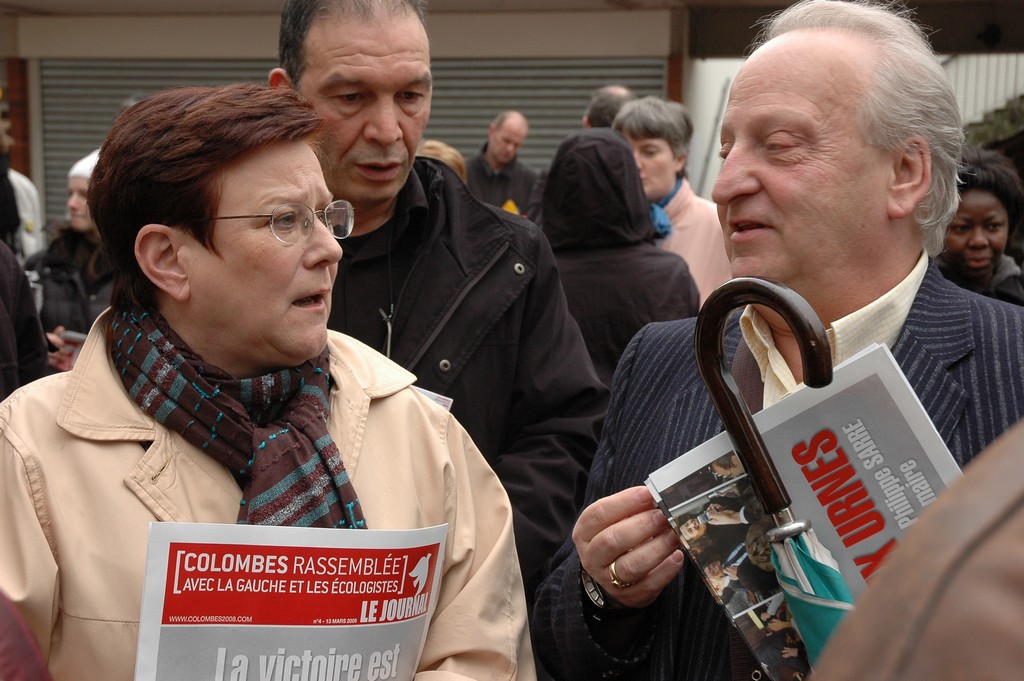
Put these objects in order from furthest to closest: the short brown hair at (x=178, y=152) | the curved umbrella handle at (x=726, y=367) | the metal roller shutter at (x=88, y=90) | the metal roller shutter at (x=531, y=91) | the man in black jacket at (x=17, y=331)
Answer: the metal roller shutter at (x=88, y=90) → the metal roller shutter at (x=531, y=91) → the man in black jacket at (x=17, y=331) → the short brown hair at (x=178, y=152) → the curved umbrella handle at (x=726, y=367)

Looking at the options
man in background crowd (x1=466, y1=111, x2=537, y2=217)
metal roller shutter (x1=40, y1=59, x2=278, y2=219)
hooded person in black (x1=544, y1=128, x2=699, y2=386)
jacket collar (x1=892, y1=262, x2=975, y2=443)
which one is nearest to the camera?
jacket collar (x1=892, y1=262, x2=975, y2=443)

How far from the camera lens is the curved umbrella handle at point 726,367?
1.56 metres

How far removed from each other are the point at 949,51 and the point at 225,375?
11.3 metres

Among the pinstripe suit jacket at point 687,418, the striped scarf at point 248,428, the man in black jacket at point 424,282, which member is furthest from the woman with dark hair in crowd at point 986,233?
the striped scarf at point 248,428

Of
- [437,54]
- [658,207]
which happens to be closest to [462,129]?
[437,54]

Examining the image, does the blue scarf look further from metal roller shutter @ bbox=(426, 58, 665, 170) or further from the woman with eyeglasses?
metal roller shutter @ bbox=(426, 58, 665, 170)

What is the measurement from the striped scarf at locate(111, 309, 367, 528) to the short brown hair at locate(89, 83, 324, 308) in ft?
0.58

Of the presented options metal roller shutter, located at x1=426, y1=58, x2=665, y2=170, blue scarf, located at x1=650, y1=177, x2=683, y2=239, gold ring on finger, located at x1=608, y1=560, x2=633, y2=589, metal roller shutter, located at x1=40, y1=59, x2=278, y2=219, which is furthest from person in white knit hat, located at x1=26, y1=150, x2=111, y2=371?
metal roller shutter, located at x1=40, y1=59, x2=278, y2=219

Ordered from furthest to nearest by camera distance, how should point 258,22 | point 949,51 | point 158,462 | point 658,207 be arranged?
1. point 258,22
2. point 949,51
3. point 658,207
4. point 158,462

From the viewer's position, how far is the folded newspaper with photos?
161cm

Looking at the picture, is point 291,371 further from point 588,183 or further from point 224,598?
point 588,183

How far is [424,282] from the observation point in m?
2.86

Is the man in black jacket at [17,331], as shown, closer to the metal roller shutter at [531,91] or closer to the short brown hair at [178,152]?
the short brown hair at [178,152]

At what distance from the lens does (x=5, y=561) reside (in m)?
1.85
